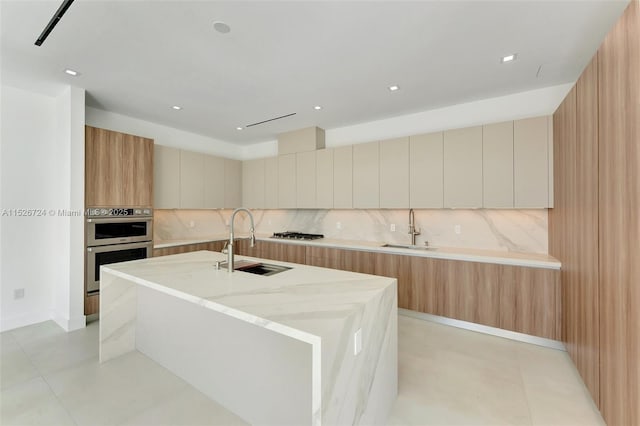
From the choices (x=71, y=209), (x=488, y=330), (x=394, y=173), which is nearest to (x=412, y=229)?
(x=394, y=173)

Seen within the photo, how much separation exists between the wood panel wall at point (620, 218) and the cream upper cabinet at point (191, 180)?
461cm

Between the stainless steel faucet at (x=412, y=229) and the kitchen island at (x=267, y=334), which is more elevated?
the stainless steel faucet at (x=412, y=229)

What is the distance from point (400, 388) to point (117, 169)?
373 centimetres

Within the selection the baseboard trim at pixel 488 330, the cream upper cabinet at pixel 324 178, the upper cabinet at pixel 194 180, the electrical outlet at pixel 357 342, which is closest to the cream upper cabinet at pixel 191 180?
the upper cabinet at pixel 194 180

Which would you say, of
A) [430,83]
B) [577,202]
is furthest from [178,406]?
[430,83]

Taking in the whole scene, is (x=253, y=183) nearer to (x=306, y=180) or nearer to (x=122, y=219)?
(x=306, y=180)

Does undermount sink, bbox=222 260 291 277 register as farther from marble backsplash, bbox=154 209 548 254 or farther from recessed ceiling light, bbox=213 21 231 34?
marble backsplash, bbox=154 209 548 254

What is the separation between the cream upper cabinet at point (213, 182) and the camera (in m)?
4.56

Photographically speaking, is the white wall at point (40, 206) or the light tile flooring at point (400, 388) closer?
the light tile flooring at point (400, 388)

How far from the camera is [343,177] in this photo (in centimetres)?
395

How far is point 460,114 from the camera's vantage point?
333cm

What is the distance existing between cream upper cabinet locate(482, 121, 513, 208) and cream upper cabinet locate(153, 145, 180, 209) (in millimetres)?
4133

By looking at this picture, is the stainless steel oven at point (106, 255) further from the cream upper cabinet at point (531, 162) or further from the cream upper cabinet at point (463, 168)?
the cream upper cabinet at point (531, 162)

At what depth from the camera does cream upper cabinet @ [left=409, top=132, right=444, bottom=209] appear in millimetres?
3217
